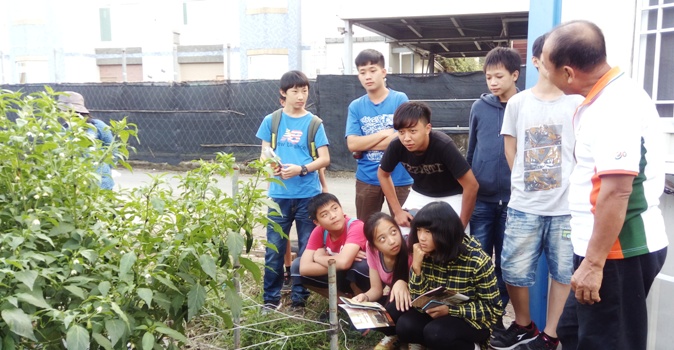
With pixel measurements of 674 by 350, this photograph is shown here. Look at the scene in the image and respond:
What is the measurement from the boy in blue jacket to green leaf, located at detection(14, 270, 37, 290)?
262cm

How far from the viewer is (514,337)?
3646mm

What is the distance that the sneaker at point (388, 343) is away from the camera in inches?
144

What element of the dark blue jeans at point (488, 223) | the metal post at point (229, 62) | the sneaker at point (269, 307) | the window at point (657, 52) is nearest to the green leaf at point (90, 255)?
the sneaker at point (269, 307)

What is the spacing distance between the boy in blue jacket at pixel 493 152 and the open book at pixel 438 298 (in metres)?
0.70

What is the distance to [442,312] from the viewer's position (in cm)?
334

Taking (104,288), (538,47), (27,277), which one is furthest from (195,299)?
(538,47)

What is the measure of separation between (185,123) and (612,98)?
10.9 meters

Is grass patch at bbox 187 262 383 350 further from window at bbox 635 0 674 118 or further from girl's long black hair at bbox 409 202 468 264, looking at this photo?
window at bbox 635 0 674 118

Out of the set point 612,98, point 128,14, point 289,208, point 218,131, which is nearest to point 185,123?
point 218,131

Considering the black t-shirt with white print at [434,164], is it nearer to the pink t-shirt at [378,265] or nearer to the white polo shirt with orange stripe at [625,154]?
the pink t-shirt at [378,265]

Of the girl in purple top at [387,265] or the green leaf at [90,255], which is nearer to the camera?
the green leaf at [90,255]

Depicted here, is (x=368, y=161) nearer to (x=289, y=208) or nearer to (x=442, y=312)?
(x=289, y=208)

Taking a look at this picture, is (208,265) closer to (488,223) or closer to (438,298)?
(438,298)

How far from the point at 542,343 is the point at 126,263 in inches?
94.2
